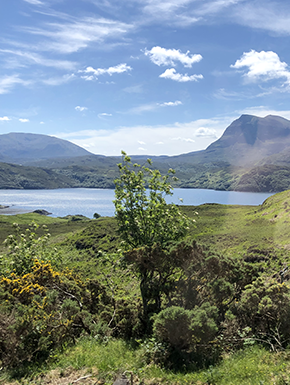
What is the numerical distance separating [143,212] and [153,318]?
13.8ft

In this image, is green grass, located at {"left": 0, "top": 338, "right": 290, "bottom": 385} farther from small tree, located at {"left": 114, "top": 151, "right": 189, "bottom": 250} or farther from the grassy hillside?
small tree, located at {"left": 114, "top": 151, "right": 189, "bottom": 250}

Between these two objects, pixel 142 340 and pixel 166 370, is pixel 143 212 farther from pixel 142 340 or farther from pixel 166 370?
pixel 166 370

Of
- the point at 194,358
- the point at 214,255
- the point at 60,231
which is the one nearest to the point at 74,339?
the point at 194,358

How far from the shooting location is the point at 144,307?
920cm

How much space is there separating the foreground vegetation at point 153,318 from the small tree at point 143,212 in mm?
41

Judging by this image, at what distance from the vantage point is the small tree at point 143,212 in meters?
11.0

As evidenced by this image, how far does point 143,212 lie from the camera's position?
11.1 m

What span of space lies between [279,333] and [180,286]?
9.21 ft

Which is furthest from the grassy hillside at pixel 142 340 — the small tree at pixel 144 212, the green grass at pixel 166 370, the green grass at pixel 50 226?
the green grass at pixel 50 226

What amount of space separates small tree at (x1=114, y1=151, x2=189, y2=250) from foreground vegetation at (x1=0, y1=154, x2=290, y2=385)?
0.14 ft

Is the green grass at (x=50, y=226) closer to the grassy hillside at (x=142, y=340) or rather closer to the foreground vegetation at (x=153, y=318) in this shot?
the foreground vegetation at (x=153, y=318)

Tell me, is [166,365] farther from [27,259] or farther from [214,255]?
[27,259]

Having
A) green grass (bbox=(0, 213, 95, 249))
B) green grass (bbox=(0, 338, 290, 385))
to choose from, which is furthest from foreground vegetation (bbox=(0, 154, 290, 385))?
green grass (bbox=(0, 213, 95, 249))

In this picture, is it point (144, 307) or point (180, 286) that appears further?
point (144, 307)
